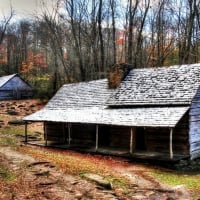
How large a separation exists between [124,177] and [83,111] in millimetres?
10968

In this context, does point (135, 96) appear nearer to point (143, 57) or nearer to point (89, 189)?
point (89, 189)

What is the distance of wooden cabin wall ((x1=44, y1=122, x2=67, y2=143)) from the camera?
3095cm

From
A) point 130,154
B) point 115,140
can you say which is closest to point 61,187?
point 130,154

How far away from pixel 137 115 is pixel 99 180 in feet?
29.5

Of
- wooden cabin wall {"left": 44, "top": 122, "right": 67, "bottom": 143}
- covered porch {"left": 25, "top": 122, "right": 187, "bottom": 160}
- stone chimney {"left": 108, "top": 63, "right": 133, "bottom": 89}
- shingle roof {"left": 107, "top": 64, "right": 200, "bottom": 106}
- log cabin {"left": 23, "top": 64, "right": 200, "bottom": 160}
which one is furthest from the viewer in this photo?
wooden cabin wall {"left": 44, "top": 122, "right": 67, "bottom": 143}

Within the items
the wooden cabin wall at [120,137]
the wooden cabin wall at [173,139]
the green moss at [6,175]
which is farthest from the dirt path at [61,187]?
the wooden cabin wall at [120,137]

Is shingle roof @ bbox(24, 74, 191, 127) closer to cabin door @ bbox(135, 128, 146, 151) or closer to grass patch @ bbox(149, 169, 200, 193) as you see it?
cabin door @ bbox(135, 128, 146, 151)

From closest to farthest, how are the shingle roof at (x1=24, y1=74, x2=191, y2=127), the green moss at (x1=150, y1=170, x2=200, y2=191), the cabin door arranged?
the green moss at (x1=150, y1=170, x2=200, y2=191) < the shingle roof at (x1=24, y1=74, x2=191, y2=127) < the cabin door

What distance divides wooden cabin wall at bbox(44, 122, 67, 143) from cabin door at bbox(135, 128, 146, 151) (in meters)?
7.49

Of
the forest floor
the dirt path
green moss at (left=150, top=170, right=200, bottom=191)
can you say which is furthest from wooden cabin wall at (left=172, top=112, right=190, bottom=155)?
the dirt path

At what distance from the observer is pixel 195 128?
78.5 ft

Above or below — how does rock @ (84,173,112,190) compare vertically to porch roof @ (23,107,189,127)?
below

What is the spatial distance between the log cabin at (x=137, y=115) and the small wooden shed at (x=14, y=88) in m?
29.5

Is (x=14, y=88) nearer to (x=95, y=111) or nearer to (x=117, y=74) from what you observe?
(x=117, y=74)
